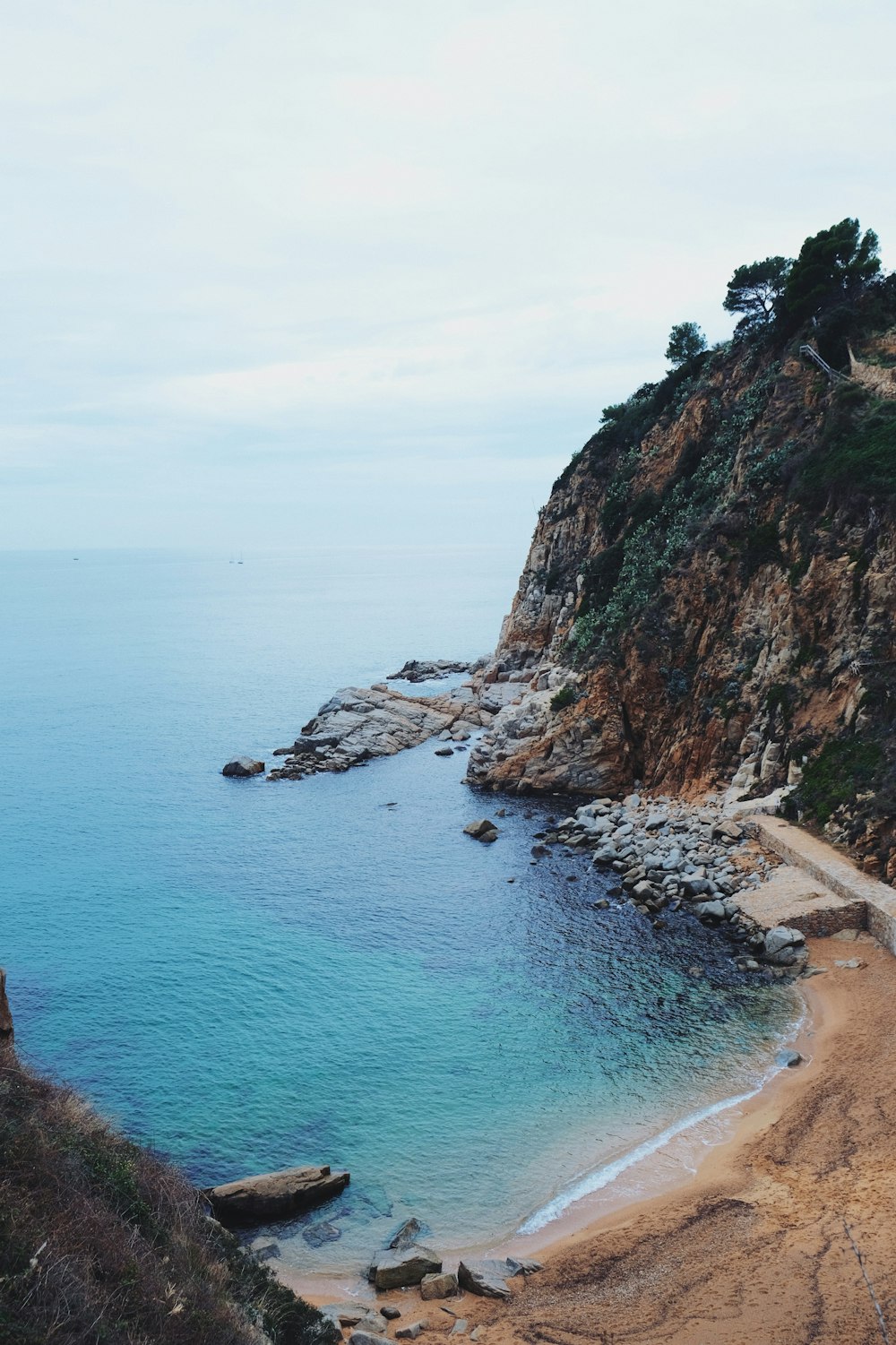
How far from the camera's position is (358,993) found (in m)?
30.3

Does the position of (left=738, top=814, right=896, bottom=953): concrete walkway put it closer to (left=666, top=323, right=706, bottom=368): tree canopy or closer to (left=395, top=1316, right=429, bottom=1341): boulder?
(left=395, top=1316, right=429, bottom=1341): boulder

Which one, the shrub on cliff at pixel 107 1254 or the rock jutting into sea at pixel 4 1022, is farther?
the rock jutting into sea at pixel 4 1022

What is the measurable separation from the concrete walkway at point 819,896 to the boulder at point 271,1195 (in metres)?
18.5

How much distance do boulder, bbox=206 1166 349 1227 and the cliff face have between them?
72.7ft

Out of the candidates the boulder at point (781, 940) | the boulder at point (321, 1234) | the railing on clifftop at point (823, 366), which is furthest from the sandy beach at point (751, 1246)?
the railing on clifftop at point (823, 366)

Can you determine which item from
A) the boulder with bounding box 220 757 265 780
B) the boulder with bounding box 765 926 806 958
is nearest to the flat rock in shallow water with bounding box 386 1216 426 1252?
the boulder with bounding box 765 926 806 958

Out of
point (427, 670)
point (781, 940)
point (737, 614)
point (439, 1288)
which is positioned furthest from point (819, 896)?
point (427, 670)

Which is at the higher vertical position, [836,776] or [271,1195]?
[836,776]

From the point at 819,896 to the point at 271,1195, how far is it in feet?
69.6

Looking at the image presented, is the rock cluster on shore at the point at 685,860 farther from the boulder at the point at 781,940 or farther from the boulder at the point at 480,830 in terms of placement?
the boulder at the point at 480,830

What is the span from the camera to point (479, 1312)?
1628cm

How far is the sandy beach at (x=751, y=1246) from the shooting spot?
49.0ft

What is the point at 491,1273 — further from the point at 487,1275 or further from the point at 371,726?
the point at 371,726

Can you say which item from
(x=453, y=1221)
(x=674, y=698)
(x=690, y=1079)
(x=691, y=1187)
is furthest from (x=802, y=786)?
(x=453, y=1221)
